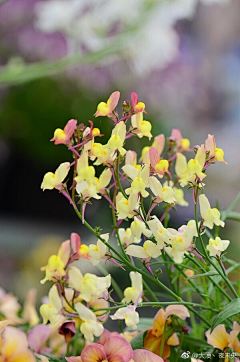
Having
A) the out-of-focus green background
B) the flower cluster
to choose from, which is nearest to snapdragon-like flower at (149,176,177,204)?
the flower cluster

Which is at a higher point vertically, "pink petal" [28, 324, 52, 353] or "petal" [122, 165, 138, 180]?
"petal" [122, 165, 138, 180]

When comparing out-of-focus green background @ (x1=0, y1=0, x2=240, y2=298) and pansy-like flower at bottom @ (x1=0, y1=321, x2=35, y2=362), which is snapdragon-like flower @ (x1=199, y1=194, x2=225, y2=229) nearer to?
pansy-like flower at bottom @ (x1=0, y1=321, x2=35, y2=362)

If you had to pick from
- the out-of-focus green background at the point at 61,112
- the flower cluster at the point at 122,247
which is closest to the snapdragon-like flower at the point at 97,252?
the flower cluster at the point at 122,247

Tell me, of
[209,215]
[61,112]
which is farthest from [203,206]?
[61,112]

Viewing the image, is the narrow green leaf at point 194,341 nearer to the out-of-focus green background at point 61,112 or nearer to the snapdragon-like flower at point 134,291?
the snapdragon-like flower at point 134,291

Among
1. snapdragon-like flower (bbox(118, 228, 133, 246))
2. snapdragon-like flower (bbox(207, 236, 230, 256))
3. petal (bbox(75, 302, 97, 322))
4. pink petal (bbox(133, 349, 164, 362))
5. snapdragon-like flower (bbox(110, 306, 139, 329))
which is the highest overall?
snapdragon-like flower (bbox(118, 228, 133, 246))
